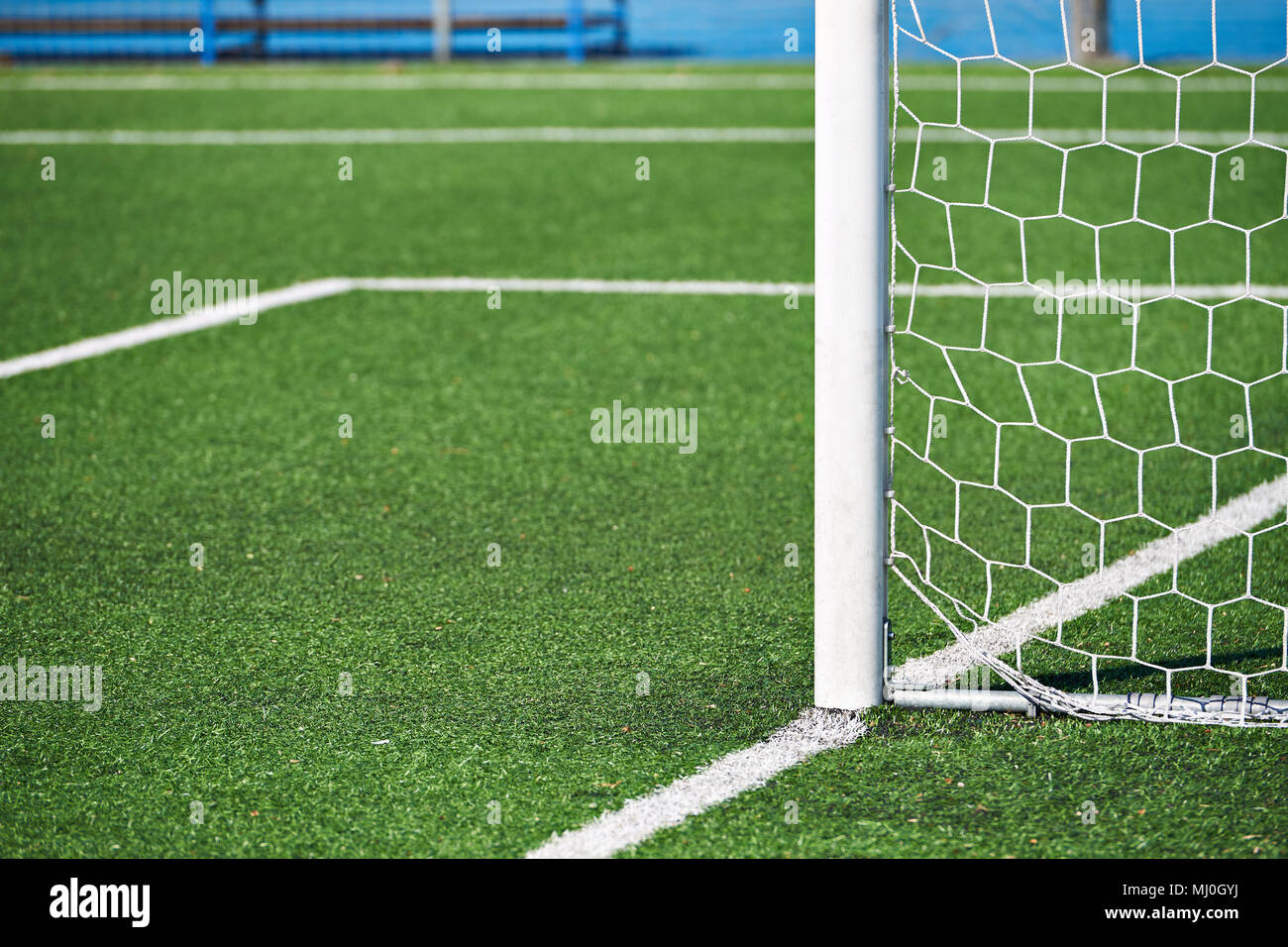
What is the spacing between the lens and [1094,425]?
205 inches

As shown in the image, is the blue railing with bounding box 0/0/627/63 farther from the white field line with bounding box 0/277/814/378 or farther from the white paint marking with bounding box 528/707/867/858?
the white paint marking with bounding box 528/707/867/858

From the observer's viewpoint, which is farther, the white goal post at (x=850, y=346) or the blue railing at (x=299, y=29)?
the blue railing at (x=299, y=29)

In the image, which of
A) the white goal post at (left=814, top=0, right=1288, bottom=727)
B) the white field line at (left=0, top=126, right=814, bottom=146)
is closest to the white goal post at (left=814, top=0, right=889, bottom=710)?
the white goal post at (left=814, top=0, right=1288, bottom=727)

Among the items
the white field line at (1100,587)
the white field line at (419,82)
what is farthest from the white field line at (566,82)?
the white field line at (1100,587)

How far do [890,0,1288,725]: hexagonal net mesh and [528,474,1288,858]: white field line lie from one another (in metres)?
0.01

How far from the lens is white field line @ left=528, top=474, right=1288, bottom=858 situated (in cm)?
273

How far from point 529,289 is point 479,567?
10.7 feet

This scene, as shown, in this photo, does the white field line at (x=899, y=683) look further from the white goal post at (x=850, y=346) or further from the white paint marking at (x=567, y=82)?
the white paint marking at (x=567, y=82)

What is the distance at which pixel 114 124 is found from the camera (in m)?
12.3

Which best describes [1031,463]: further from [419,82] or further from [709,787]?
[419,82]

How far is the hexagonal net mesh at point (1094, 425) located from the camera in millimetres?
3420

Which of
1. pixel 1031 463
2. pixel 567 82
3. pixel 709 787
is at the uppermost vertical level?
pixel 567 82

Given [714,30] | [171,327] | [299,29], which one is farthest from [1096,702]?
[299,29]
